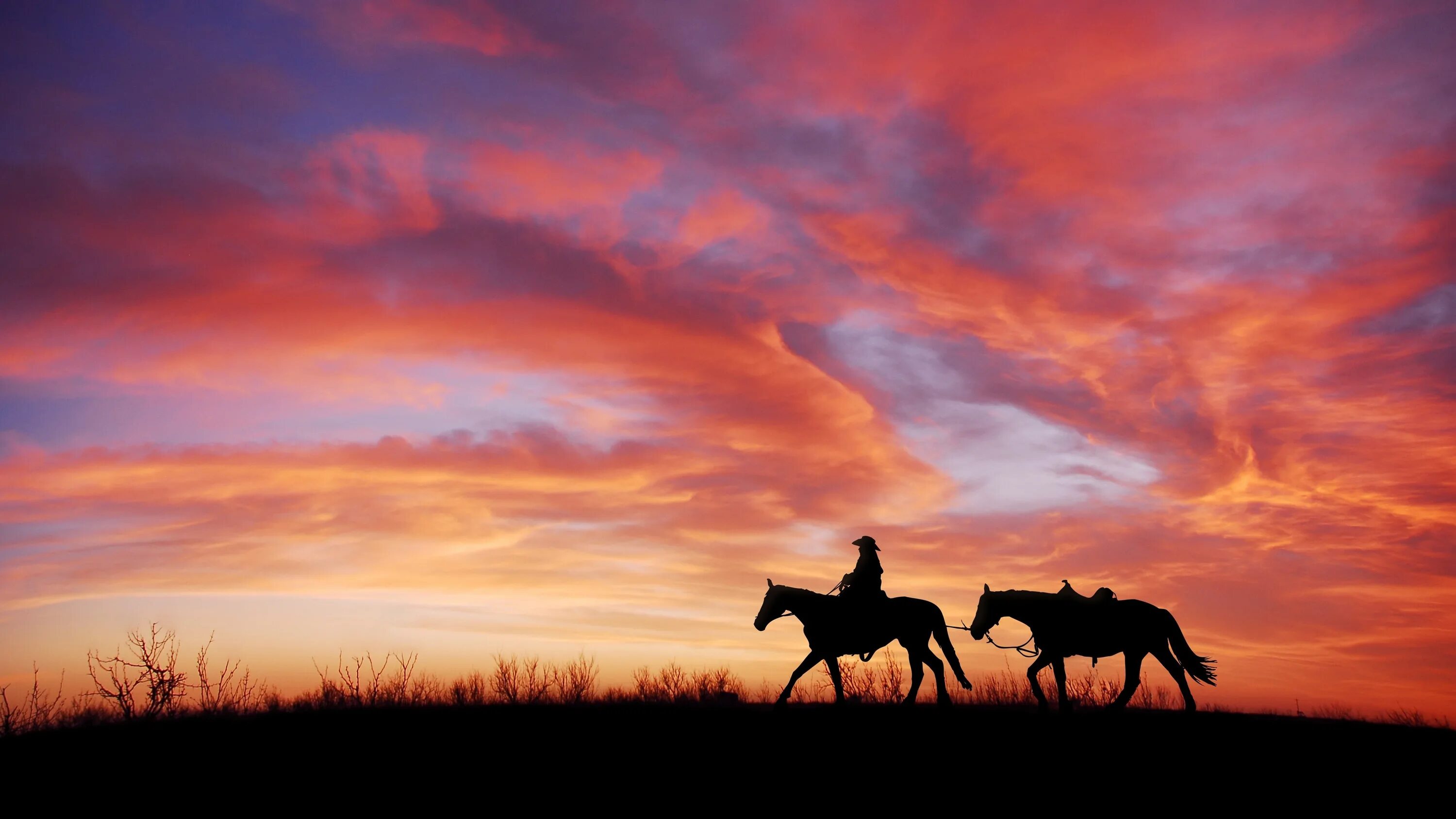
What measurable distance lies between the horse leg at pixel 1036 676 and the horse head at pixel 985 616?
1.09 m

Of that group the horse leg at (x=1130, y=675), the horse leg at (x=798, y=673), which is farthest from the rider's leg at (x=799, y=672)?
the horse leg at (x=1130, y=675)

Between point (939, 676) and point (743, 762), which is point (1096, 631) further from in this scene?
point (743, 762)

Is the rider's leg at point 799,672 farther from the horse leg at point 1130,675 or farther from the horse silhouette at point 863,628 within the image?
the horse leg at point 1130,675

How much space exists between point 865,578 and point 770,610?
2002mm

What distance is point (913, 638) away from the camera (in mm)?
17469

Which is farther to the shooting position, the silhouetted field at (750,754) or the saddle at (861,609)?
the saddle at (861,609)

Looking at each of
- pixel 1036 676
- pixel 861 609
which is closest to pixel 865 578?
pixel 861 609

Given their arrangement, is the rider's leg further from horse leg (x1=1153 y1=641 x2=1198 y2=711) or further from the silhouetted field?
horse leg (x1=1153 y1=641 x2=1198 y2=711)

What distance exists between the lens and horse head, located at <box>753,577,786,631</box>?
17250mm

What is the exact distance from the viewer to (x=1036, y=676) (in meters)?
16.5

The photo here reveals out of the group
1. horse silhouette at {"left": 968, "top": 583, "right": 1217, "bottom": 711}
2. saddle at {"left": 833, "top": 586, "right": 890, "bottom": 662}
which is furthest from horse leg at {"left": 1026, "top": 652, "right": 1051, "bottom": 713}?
saddle at {"left": 833, "top": 586, "right": 890, "bottom": 662}

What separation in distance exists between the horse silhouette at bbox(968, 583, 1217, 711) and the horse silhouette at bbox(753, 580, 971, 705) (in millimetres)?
1070

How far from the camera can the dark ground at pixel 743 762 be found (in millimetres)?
10477

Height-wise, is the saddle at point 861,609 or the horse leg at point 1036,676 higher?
the saddle at point 861,609
